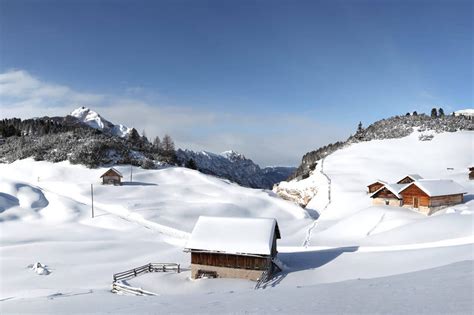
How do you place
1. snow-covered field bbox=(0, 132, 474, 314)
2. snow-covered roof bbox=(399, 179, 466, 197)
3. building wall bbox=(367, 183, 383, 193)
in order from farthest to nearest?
building wall bbox=(367, 183, 383, 193) → snow-covered roof bbox=(399, 179, 466, 197) → snow-covered field bbox=(0, 132, 474, 314)

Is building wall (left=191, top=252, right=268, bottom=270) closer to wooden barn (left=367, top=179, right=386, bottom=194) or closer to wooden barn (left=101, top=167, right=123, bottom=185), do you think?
wooden barn (left=367, top=179, right=386, bottom=194)

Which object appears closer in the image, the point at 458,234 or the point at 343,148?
the point at 458,234

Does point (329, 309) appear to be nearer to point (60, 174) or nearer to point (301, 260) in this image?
point (301, 260)

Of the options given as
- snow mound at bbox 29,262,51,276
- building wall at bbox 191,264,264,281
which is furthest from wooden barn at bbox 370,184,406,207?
snow mound at bbox 29,262,51,276

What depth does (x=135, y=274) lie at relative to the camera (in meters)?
28.5

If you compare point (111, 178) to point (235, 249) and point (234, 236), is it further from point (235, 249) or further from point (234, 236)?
point (235, 249)

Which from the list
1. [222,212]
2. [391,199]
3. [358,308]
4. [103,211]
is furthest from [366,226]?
[103,211]

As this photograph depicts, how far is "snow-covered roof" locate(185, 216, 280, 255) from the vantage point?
88.9ft

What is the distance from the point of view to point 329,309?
1241 cm

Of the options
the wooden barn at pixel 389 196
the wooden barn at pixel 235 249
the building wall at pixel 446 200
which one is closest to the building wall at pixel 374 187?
the wooden barn at pixel 389 196

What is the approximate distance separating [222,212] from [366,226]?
70.4 ft

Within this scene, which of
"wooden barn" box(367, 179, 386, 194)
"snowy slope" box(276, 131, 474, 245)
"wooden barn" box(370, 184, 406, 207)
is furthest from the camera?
"wooden barn" box(367, 179, 386, 194)

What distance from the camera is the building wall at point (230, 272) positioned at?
27031 mm

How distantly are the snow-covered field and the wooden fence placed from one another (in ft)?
2.64
